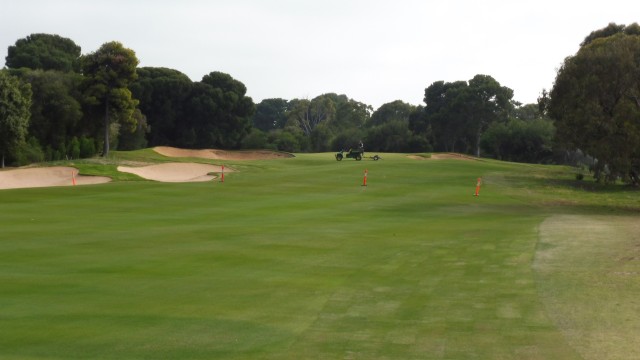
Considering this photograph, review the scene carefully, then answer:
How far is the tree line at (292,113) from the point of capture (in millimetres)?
35625

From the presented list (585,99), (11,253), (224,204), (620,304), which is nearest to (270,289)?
(620,304)

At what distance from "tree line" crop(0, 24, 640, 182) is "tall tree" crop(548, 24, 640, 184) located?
0.07 meters

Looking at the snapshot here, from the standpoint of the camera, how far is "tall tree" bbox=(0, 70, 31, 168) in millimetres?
49438

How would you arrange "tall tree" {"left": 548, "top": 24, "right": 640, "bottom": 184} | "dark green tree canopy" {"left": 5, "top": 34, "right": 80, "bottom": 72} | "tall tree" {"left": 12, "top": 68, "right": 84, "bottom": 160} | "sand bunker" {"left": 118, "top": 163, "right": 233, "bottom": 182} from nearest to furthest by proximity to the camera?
"tall tree" {"left": 548, "top": 24, "right": 640, "bottom": 184} → "sand bunker" {"left": 118, "top": 163, "right": 233, "bottom": 182} → "tall tree" {"left": 12, "top": 68, "right": 84, "bottom": 160} → "dark green tree canopy" {"left": 5, "top": 34, "right": 80, "bottom": 72}

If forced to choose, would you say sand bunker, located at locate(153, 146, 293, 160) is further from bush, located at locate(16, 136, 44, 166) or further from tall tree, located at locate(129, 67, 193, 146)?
bush, located at locate(16, 136, 44, 166)

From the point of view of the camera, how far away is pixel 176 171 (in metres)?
52.4

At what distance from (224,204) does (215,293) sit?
20.0 m

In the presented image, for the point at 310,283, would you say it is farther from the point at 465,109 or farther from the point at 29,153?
the point at 465,109

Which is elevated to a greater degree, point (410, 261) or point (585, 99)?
point (585, 99)

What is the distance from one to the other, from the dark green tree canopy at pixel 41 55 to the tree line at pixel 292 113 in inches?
7.2

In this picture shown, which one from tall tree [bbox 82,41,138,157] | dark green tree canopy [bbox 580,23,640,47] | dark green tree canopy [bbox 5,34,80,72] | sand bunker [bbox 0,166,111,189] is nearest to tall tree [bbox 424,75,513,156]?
dark green tree canopy [bbox 580,23,640,47]

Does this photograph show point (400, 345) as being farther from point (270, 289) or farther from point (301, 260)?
point (301, 260)

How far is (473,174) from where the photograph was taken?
54.9 meters

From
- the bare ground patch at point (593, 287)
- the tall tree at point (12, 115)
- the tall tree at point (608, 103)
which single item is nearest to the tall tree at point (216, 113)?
the tall tree at point (12, 115)
